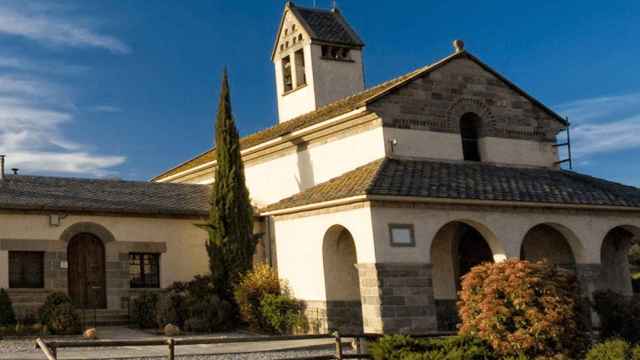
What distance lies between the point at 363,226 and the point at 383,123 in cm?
387

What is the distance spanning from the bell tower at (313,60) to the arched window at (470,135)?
23.0ft

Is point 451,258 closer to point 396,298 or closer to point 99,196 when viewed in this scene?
point 396,298

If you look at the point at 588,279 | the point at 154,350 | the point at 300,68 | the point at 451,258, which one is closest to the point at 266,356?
the point at 154,350

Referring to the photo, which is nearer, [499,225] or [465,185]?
[499,225]

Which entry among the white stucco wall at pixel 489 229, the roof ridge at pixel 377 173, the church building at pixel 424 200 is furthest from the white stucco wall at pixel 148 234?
the white stucco wall at pixel 489 229

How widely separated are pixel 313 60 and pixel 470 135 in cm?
809

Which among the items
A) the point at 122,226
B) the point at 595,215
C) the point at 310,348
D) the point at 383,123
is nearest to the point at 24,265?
the point at 122,226

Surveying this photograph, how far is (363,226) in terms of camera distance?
61.7ft

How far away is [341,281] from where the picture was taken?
20672 mm

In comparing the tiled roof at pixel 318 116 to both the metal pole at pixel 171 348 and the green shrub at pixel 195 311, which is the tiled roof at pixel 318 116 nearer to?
the green shrub at pixel 195 311

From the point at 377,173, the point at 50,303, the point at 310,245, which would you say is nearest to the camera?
the point at 377,173

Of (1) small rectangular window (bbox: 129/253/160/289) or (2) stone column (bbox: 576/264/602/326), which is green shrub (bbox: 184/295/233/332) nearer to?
(1) small rectangular window (bbox: 129/253/160/289)

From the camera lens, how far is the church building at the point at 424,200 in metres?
19.0

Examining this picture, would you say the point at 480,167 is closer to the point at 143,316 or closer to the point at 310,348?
the point at 310,348
